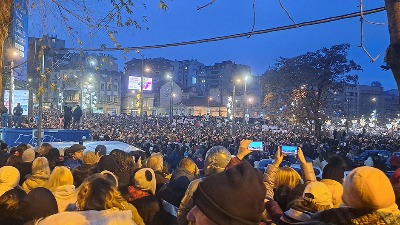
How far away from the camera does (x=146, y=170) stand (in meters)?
4.79

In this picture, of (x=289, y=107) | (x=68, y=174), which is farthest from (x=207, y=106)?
(x=68, y=174)

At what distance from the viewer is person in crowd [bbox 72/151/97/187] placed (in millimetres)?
6059

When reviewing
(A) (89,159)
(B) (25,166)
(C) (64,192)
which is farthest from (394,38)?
(B) (25,166)

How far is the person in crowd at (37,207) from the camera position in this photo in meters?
3.78

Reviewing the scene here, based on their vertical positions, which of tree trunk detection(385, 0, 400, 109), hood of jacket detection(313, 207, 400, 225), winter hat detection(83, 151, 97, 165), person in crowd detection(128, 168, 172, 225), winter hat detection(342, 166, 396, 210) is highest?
tree trunk detection(385, 0, 400, 109)

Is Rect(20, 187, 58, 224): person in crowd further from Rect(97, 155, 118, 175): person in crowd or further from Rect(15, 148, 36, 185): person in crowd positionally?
Rect(15, 148, 36, 185): person in crowd

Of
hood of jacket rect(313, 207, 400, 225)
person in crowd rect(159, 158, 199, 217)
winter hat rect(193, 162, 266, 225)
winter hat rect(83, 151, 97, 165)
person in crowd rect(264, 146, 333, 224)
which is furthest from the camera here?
winter hat rect(83, 151, 97, 165)

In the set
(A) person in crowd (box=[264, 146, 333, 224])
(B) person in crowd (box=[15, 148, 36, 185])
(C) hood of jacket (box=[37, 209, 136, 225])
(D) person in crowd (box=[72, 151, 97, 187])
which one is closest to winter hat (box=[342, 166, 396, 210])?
(A) person in crowd (box=[264, 146, 333, 224])

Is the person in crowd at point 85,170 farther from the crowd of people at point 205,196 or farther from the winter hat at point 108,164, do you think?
the winter hat at point 108,164

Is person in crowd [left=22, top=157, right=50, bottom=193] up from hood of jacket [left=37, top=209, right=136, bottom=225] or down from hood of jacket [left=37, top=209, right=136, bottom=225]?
down

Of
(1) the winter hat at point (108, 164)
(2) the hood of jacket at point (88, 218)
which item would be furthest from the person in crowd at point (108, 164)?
(2) the hood of jacket at point (88, 218)

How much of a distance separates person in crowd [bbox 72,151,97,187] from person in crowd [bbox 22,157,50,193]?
0.54 meters

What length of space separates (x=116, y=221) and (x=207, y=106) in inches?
3747

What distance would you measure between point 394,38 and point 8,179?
4.05 metres
